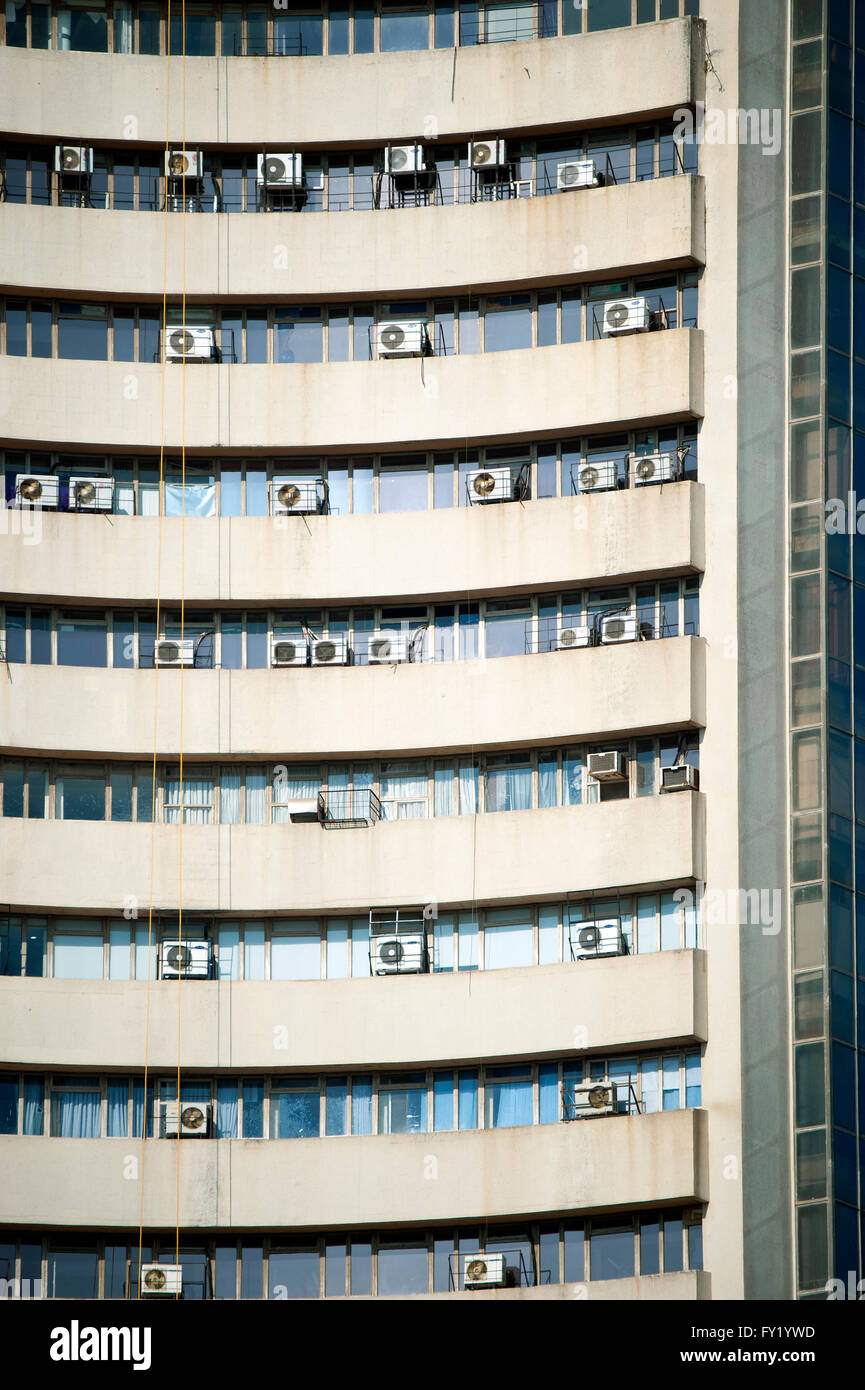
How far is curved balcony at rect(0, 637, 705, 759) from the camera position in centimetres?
3759

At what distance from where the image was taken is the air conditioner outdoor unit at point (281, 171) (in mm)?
40594

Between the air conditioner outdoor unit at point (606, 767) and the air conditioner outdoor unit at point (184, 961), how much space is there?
7.43 metres

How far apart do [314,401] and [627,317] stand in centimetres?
579

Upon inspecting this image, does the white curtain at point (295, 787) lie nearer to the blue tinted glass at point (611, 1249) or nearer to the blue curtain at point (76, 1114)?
the blue curtain at point (76, 1114)

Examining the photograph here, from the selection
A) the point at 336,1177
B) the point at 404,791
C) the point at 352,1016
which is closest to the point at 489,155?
the point at 404,791

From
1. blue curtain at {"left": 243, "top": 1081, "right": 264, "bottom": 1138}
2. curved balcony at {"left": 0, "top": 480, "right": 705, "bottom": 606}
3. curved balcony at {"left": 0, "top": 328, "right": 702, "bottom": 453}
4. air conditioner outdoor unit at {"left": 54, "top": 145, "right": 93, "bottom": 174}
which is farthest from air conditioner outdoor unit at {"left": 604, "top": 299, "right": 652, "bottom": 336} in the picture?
blue curtain at {"left": 243, "top": 1081, "right": 264, "bottom": 1138}

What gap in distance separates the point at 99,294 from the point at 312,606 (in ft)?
22.7

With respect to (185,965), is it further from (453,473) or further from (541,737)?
(453,473)

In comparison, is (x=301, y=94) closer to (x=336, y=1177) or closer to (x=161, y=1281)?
(x=336, y=1177)

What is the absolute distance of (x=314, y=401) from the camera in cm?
3966

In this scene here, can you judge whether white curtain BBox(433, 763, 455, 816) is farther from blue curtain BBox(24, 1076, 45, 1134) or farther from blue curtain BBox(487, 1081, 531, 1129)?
blue curtain BBox(24, 1076, 45, 1134)

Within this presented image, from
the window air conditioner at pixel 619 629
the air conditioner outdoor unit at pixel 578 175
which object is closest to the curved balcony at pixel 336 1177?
the window air conditioner at pixel 619 629

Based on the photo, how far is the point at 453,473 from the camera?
39.9 metres
